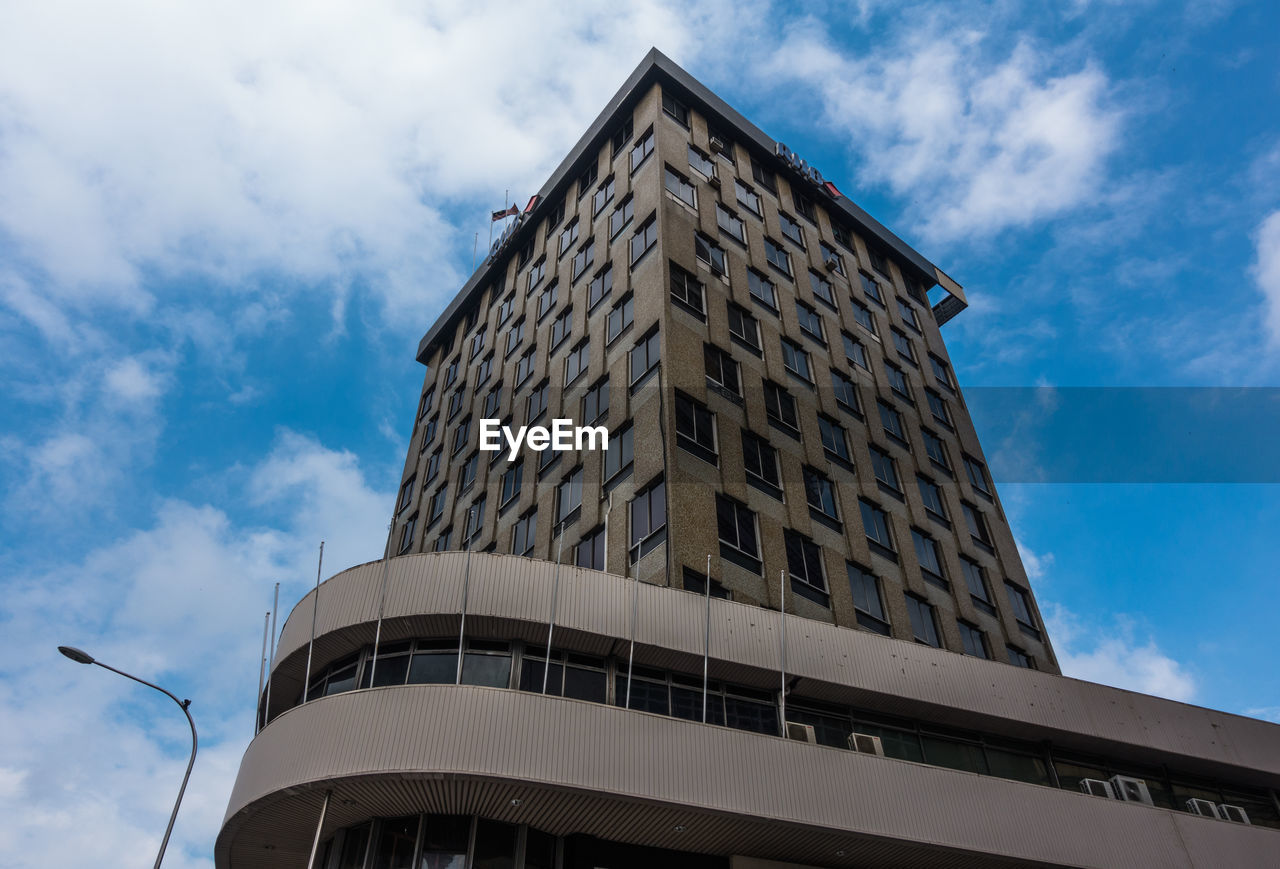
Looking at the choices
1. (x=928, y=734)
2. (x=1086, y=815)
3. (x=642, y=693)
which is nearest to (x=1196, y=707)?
(x=1086, y=815)

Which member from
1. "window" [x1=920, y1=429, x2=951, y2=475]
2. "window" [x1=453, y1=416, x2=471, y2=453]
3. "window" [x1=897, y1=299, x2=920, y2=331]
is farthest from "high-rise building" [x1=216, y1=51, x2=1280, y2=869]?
"window" [x1=897, y1=299, x2=920, y2=331]

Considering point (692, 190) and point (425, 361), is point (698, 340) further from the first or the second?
point (425, 361)

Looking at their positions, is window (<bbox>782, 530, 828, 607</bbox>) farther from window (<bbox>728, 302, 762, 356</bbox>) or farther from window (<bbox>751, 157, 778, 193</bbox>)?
window (<bbox>751, 157, 778, 193</bbox>)

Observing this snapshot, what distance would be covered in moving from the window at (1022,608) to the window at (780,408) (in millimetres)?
13355

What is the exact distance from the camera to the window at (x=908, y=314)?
155 feet

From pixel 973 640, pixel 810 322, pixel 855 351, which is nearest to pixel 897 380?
pixel 855 351

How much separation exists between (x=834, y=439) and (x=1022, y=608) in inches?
489

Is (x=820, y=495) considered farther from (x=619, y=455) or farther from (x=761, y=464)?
(x=619, y=455)

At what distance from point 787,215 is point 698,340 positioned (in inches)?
586

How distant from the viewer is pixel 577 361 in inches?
1385

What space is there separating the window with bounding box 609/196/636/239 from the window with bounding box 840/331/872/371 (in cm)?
1138

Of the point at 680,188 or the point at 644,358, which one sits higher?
the point at 680,188

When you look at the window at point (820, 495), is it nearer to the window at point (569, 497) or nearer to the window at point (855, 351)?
the window at point (569, 497)

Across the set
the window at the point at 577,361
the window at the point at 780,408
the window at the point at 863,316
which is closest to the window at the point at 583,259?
the window at the point at 577,361
